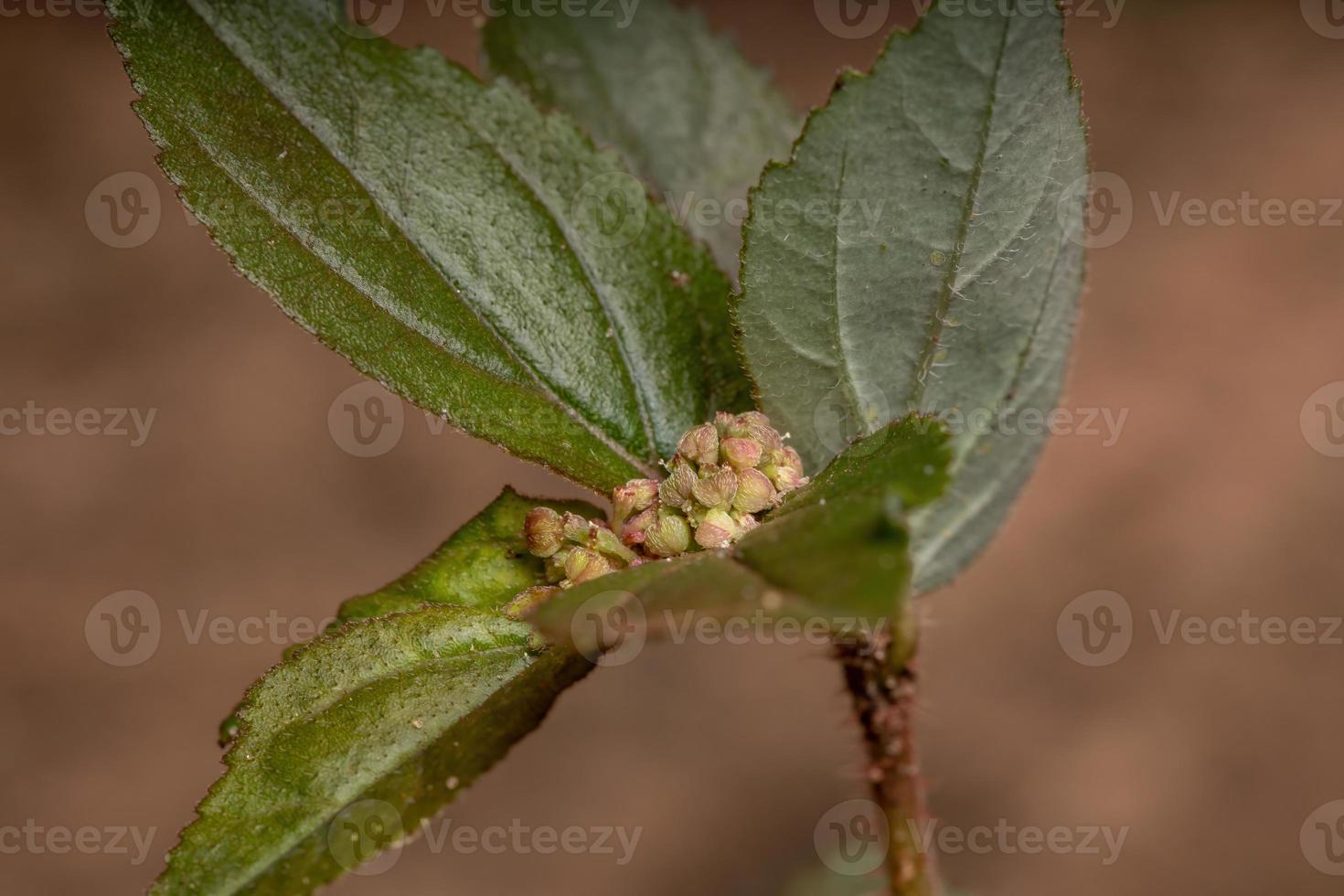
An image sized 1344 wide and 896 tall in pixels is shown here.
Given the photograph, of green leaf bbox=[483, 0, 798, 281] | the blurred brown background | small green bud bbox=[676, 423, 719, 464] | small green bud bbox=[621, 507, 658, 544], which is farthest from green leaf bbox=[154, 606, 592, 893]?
the blurred brown background

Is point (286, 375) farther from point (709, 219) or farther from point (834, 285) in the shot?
point (834, 285)

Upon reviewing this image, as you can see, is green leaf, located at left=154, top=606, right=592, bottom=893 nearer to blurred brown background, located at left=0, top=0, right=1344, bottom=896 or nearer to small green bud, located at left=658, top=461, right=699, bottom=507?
small green bud, located at left=658, top=461, right=699, bottom=507

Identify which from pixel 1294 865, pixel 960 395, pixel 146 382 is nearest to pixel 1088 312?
pixel 1294 865

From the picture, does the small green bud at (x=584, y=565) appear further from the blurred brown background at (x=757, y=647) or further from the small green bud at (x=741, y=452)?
the blurred brown background at (x=757, y=647)

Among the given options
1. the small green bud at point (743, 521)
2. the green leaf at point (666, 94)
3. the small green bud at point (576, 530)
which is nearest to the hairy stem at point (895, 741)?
the small green bud at point (743, 521)

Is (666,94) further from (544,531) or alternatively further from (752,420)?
(544,531)

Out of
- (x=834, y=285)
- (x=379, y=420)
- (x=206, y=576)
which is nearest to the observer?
(x=834, y=285)
